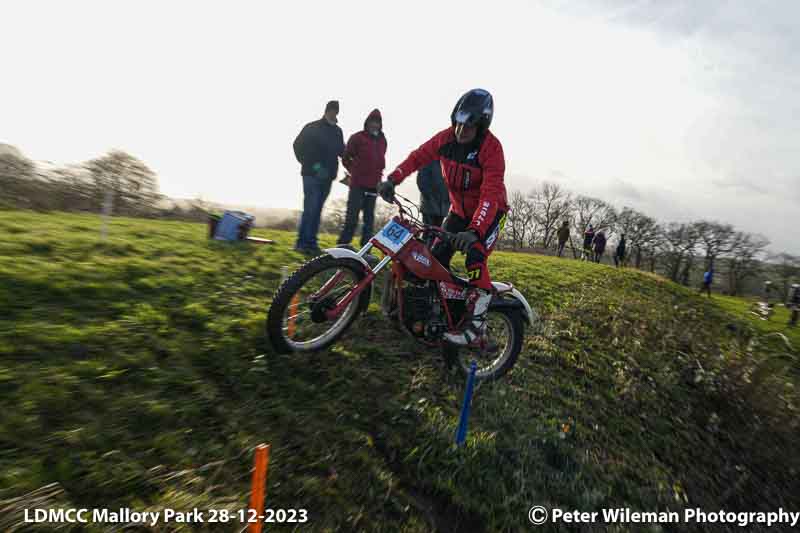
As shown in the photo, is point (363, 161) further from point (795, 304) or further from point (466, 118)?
point (795, 304)

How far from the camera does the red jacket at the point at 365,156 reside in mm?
7137

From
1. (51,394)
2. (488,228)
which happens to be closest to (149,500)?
(51,394)

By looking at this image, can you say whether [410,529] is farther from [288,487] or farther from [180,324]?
[180,324]

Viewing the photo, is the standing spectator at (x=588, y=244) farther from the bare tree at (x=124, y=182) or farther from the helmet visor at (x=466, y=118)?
the helmet visor at (x=466, y=118)

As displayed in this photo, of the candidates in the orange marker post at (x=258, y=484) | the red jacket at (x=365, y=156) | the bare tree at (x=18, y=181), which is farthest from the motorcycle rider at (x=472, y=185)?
the bare tree at (x=18, y=181)

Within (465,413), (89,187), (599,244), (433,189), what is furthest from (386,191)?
(599,244)

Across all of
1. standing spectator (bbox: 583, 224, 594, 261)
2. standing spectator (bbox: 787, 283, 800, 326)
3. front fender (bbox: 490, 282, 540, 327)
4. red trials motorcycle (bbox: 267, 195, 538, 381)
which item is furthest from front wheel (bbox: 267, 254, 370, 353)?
standing spectator (bbox: 583, 224, 594, 261)

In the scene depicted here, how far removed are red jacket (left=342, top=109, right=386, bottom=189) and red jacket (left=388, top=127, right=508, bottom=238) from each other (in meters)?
3.20

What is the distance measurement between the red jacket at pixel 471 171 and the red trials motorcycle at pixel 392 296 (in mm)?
442

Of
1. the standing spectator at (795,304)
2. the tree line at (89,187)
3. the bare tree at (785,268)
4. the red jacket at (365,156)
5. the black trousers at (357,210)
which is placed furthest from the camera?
the bare tree at (785,268)

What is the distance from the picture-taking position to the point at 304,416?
2.81 metres

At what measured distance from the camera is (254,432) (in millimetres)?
2510

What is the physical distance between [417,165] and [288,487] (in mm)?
3241

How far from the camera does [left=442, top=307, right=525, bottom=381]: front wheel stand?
4.24 m
